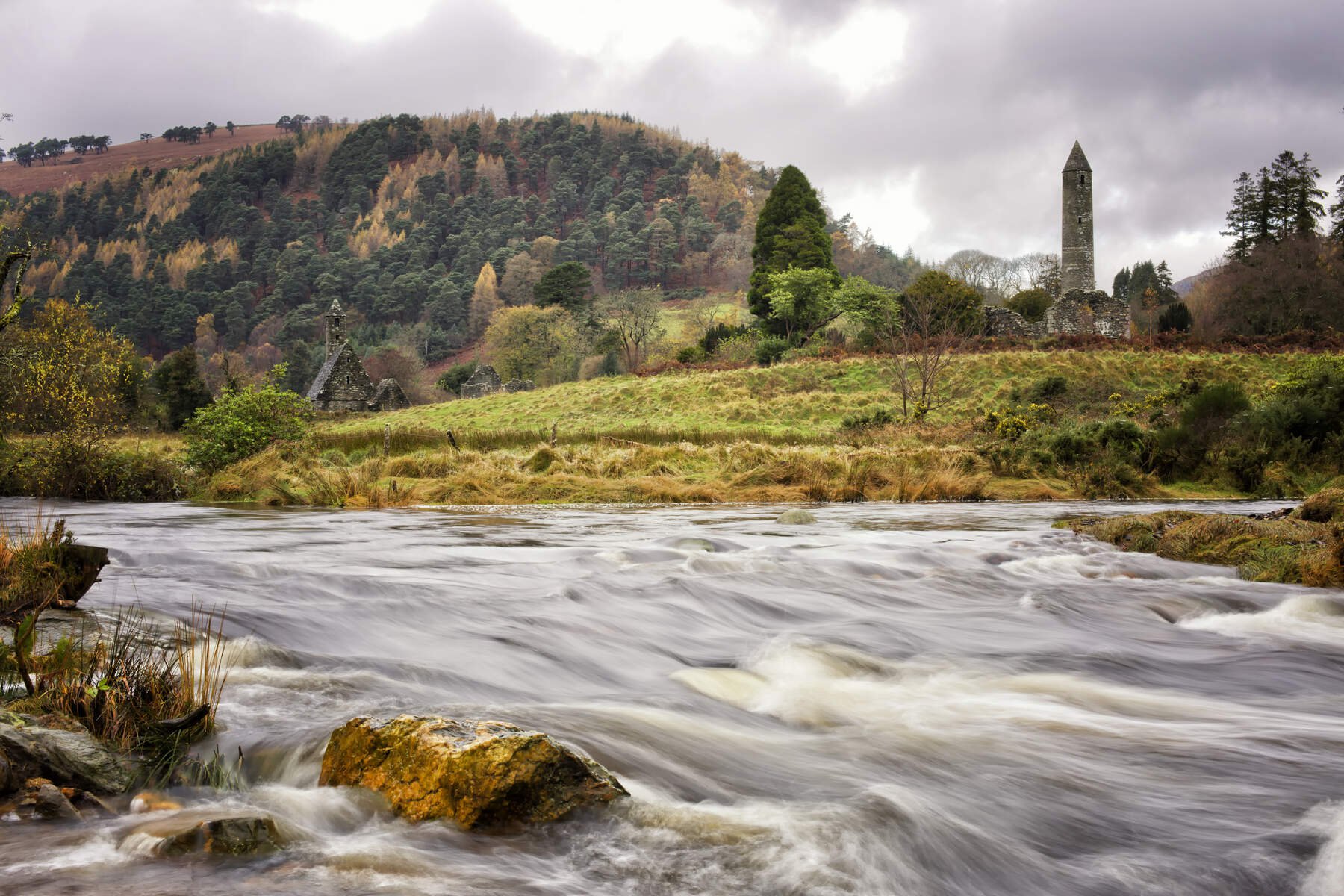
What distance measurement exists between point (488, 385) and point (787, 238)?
2675 centimetres

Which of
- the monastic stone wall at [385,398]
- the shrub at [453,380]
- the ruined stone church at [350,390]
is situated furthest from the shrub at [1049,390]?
the shrub at [453,380]

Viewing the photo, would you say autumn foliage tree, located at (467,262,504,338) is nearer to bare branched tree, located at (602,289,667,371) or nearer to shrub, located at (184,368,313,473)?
bare branched tree, located at (602,289,667,371)

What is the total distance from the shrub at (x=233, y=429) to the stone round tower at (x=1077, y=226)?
56281 millimetres

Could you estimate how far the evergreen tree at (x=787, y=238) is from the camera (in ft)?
205

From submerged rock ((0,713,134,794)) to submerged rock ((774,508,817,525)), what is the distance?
10870 mm

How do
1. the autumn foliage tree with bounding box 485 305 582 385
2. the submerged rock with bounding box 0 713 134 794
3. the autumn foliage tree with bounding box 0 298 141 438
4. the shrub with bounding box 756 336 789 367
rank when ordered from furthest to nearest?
1. the autumn foliage tree with bounding box 485 305 582 385
2. the shrub with bounding box 756 336 789 367
3. the autumn foliage tree with bounding box 0 298 141 438
4. the submerged rock with bounding box 0 713 134 794

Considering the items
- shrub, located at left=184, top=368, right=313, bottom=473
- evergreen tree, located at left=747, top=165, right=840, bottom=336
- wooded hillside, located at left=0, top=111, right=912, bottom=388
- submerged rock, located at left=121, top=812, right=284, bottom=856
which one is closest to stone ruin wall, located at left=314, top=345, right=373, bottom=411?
evergreen tree, located at left=747, top=165, right=840, bottom=336

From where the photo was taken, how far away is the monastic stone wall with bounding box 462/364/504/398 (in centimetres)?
7281

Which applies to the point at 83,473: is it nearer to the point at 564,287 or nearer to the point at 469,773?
the point at 469,773

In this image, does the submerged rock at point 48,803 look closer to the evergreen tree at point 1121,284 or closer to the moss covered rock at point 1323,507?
the moss covered rock at point 1323,507

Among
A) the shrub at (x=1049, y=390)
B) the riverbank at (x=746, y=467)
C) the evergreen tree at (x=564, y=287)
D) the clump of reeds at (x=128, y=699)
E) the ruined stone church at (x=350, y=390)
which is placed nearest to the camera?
the clump of reeds at (x=128, y=699)

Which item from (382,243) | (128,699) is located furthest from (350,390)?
(382,243)

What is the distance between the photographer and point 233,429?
20609 mm

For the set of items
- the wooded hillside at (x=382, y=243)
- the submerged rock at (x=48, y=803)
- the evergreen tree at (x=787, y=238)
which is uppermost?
the wooded hillside at (x=382, y=243)
